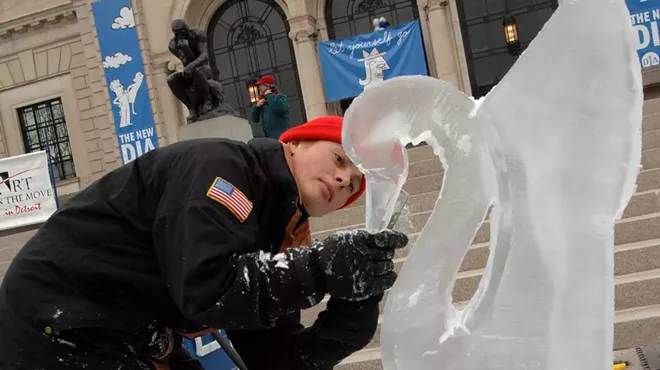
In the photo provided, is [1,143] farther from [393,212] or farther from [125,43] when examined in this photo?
[393,212]

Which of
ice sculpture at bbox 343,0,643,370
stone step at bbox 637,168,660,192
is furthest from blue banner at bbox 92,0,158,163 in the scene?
ice sculpture at bbox 343,0,643,370

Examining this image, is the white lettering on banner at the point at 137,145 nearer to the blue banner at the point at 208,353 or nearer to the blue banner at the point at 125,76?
the blue banner at the point at 125,76

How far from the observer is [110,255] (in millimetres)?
1326

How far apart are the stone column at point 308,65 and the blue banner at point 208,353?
888cm

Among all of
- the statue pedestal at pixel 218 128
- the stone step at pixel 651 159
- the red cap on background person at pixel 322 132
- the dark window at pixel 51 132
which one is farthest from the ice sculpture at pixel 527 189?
the dark window at pixel 51 132

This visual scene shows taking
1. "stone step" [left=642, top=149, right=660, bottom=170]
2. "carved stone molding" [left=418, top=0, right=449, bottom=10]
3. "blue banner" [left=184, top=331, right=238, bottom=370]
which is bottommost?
"blue banner" [left=184, top=331, right=238, bottom=370]

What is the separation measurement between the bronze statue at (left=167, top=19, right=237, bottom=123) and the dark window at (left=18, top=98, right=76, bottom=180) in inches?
322

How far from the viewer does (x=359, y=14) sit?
11797 mm

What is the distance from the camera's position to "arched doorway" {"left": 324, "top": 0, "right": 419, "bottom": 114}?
37.7 ft

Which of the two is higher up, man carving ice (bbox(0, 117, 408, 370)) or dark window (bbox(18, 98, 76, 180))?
dark window (bbox(18, 98, 76, 180))

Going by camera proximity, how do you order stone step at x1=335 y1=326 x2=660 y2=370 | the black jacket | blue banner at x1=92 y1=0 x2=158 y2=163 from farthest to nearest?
blue banner at x1=92 y1=0 x2=158 y2=163 → stone step at x1=335 y1=326 x2=660 y2=370 → the black jacket

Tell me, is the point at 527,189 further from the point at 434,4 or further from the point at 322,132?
the point at 434,4

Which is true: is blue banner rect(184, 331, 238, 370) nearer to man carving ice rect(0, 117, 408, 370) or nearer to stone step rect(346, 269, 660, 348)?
man carving ice rect(0, 117, 408, 370)

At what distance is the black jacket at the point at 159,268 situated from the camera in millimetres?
1173
